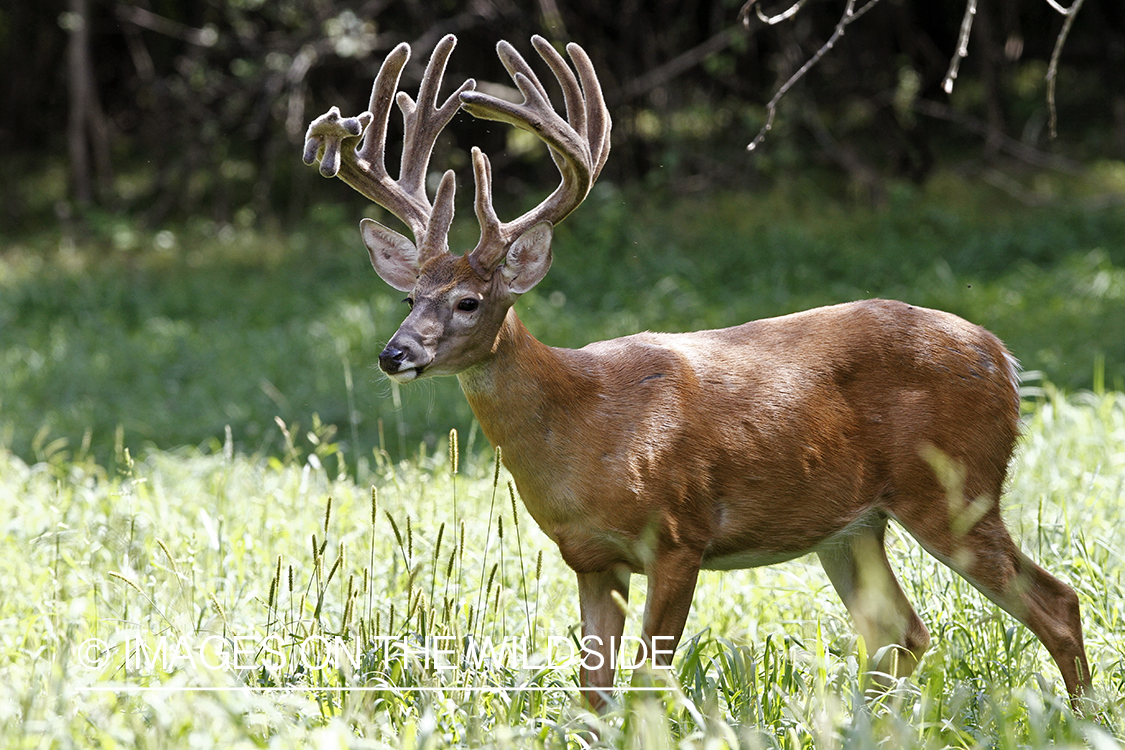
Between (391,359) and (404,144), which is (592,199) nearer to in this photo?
(404,144)

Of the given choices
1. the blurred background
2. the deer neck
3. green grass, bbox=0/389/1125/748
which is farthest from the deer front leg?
the blurred background

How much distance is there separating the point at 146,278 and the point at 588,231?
4279 mm

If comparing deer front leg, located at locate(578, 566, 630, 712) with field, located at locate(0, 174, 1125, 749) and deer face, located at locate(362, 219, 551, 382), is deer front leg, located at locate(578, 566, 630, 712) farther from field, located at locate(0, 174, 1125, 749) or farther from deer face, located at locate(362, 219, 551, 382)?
deer face, located at locate(362, 219, 551, 382)

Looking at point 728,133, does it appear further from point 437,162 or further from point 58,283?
point 58,283

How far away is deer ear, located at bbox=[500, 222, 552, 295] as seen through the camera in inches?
141

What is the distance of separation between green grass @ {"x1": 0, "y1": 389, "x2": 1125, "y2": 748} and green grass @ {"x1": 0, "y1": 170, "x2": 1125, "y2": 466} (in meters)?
1.89

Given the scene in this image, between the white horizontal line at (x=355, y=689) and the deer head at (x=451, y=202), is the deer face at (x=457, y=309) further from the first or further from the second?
the white horizontal line at (x=355, y=689)

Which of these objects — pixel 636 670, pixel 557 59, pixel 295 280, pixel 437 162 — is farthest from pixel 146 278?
pixel 636 670

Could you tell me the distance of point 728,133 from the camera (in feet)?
43.1

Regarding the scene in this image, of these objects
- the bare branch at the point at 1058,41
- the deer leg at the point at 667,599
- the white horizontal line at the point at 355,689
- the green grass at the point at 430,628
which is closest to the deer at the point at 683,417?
the deer leg at the point at 667,599

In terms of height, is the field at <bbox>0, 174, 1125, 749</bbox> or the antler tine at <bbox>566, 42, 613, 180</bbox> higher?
the antler tine at <bbox>566, 42, 613, 180</bbox>

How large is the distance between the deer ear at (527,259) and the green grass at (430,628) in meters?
0.66

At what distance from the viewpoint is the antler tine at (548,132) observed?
353cm

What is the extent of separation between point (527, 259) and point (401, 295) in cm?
654
